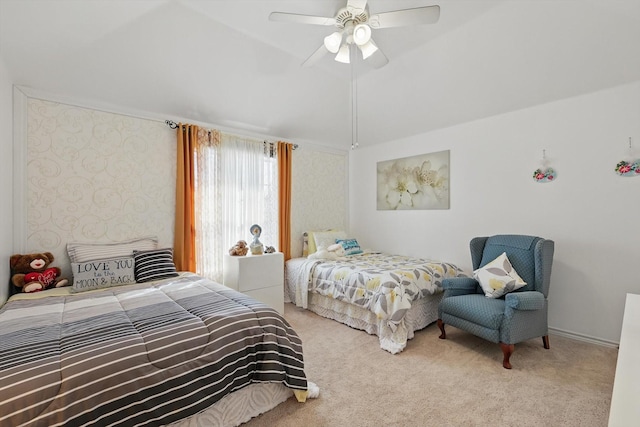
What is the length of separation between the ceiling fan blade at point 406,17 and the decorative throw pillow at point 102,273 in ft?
9.39

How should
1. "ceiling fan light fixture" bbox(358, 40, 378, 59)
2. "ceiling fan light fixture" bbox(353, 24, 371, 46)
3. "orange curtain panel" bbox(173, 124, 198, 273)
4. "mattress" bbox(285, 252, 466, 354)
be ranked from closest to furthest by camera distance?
"ceiling fan light fixture" bbox(353, 24, 371, 46) → "ceiling fan light fixture" bbox(358, 40, 378, 59) → "mattress" bbox(285, 252, 466, 354) → "orange curtain panel" bbox(173, 124, 198, 273)

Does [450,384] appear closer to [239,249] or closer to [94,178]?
[239,249]

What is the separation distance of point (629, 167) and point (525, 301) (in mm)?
1603

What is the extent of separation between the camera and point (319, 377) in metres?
2.28

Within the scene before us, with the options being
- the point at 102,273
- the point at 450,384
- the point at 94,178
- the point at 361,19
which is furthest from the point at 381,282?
the point at 94,178

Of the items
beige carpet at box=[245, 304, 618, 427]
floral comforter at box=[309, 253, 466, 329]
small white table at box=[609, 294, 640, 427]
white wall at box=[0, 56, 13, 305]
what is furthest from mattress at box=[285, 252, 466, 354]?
white wall at box=[0, 56, 13, 305]

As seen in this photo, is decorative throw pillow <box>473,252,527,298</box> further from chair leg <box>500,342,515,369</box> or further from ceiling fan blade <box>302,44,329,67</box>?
ceiling fan blade <box>302,44,329,67</box>

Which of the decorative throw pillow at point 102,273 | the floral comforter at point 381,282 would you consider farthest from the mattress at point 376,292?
the decorative throw pillow at point 102,273

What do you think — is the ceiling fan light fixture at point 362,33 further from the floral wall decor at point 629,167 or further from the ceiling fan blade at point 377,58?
the floral wall decor at point 629,167

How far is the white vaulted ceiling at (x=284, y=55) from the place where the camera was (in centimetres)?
226

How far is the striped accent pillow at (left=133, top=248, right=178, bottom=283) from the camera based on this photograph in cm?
271

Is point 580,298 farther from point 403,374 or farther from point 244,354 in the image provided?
point 244,354

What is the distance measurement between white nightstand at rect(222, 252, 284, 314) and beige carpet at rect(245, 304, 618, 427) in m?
0.72

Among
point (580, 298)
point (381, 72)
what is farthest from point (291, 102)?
point (580, 298)
